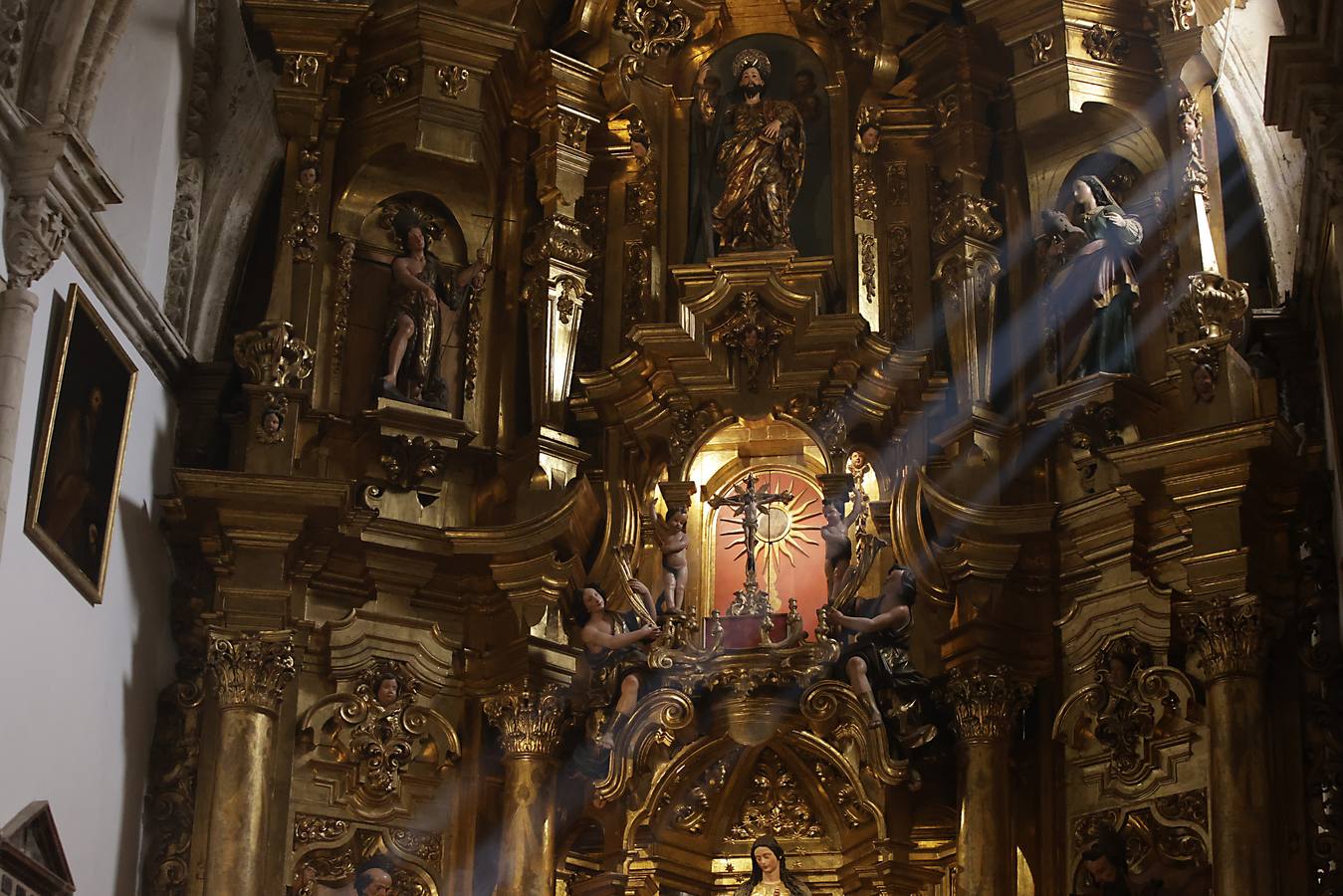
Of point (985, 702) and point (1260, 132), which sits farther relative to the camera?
point (1260, 132)

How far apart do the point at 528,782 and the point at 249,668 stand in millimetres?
1830

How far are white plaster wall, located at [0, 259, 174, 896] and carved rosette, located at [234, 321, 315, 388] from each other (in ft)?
1.98

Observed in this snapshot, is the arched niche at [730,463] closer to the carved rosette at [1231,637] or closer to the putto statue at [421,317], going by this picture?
the putto statue at [421,317]

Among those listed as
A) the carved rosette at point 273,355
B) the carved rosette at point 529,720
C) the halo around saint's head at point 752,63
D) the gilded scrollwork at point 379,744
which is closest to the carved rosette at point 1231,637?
the carved rosette at point 529,720

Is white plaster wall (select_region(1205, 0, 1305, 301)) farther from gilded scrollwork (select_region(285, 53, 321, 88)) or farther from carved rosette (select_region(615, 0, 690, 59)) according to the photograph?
gilded scrollwork (select_region(285, 53, 321, 88))

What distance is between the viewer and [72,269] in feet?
41.0

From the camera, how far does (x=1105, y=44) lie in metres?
14.6

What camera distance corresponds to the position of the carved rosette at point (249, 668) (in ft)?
43.1

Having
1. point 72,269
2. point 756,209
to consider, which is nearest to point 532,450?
point 756,209

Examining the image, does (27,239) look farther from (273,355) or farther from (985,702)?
(985,702)

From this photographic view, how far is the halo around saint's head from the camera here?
15.6m

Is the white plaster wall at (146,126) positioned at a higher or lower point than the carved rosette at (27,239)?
higher

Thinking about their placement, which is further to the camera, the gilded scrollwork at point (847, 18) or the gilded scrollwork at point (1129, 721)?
the gilded scrollwork at point (847, 18)

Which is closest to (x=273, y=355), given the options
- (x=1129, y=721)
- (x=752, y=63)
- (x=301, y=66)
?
(x=301, y=66)
